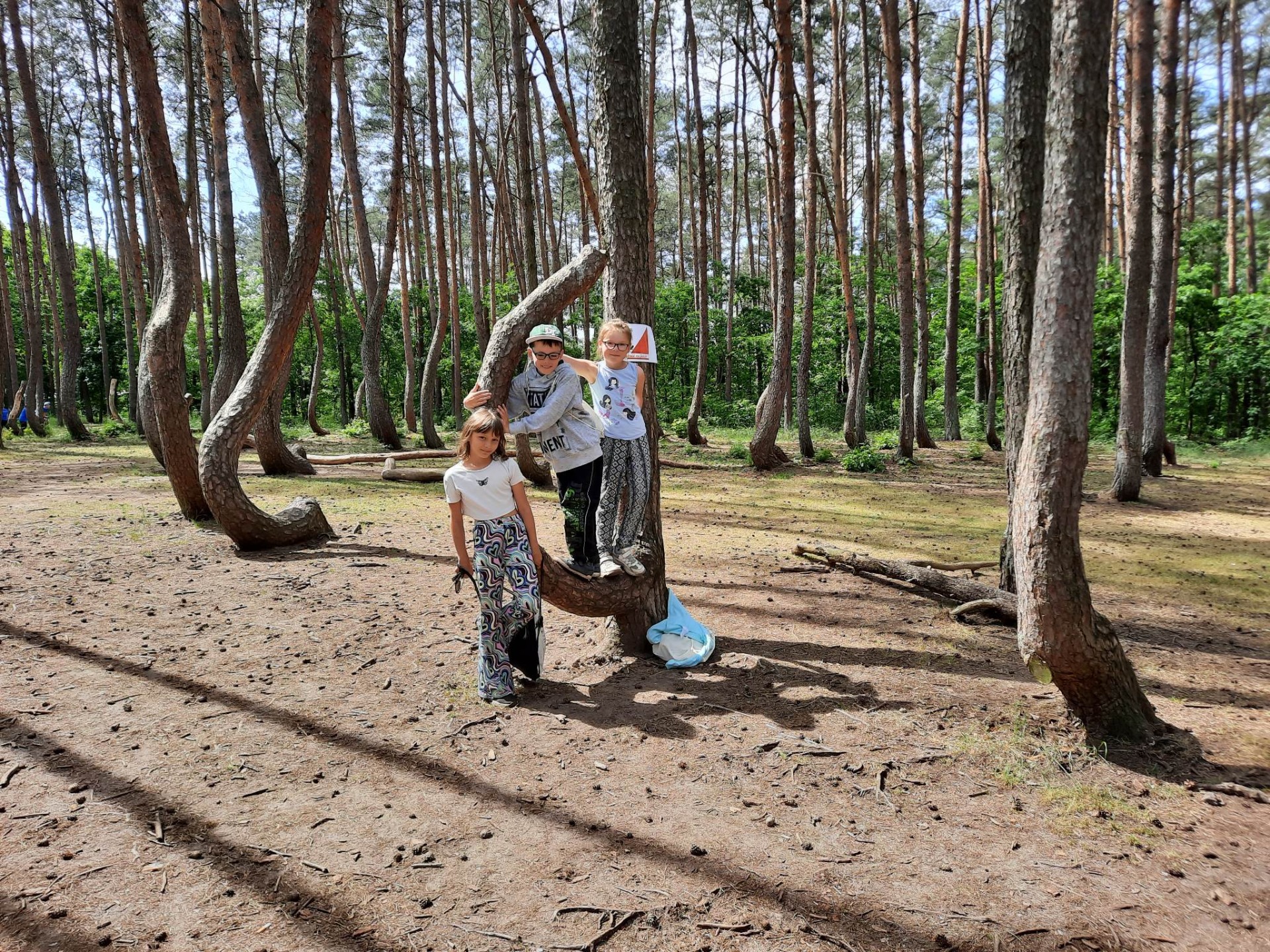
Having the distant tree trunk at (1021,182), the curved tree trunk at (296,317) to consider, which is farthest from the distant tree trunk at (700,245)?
the distant tree trunk at (1021,182)

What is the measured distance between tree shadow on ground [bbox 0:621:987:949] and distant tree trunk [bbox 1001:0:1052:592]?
3488 mm

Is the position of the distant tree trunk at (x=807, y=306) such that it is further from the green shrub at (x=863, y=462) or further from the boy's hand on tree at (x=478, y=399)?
the boy's hand on tree at (x=478, y=399)

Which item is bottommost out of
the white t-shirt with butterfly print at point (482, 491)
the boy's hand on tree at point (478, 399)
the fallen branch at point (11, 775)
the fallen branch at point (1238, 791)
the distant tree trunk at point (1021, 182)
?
the fallen branch at point (1238, 791)

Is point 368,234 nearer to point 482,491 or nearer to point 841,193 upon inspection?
point 841,193

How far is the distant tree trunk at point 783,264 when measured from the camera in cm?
1196

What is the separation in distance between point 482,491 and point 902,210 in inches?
537

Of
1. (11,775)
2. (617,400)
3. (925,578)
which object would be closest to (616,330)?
(617,400)

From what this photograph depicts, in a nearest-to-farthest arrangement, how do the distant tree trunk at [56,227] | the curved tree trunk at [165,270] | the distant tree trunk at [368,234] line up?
the curved tree trunk at [165,270] → the distant tree trunk at [368,234] → the distant tree trunk at [56,227]

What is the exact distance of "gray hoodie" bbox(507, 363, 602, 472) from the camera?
13.9 feet

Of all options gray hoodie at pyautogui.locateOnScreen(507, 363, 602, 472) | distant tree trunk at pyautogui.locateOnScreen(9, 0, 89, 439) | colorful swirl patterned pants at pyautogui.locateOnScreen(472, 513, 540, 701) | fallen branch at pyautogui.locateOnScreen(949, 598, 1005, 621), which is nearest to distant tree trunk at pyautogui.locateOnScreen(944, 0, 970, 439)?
fallen branch at pyautogui.locateOnScreen(949, 598, 1005, 621)

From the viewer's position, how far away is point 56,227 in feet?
56.2

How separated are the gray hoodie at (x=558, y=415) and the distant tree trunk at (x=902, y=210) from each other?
12.4m

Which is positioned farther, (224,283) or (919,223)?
(919,223)

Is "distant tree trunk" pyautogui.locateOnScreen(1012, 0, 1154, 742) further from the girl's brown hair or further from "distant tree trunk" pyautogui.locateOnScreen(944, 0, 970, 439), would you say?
"distant tree trunk" pyautogui.locateOnScreen(944, 0, 970, 439)
